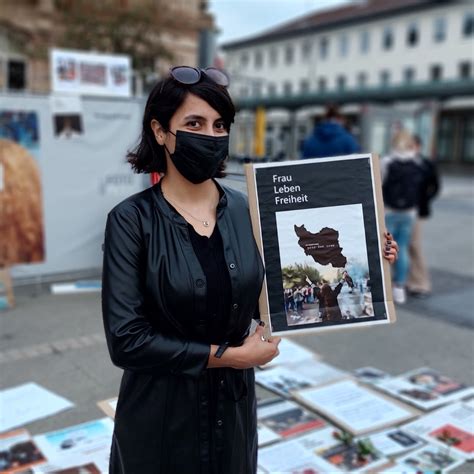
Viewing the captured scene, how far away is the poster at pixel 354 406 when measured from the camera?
3197mm

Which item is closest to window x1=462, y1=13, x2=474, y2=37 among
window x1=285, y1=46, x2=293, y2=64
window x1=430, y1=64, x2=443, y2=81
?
window x1=430, y1=64, x2=443, y2=81

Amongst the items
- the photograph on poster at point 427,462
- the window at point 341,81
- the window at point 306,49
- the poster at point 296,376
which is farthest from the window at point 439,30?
the photograph on poster at point 427,462

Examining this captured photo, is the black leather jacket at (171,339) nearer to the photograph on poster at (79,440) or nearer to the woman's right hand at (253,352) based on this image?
the woman's right hand at (253,352)

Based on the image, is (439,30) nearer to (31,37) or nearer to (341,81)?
(341,81)

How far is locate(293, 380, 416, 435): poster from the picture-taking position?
10.5 feet

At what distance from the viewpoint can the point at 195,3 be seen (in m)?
20.7

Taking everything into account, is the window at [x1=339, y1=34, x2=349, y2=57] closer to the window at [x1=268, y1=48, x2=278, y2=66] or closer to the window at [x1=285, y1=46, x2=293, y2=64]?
the window at [x1=285, y1=46, x2=293, y2=64]

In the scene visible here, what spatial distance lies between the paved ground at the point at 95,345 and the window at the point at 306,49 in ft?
171

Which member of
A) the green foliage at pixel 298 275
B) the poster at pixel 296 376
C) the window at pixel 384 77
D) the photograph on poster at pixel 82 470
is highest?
the window at pixel 384 77

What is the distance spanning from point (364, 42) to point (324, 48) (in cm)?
487

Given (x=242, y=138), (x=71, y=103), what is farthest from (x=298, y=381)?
(x=242, y=138)

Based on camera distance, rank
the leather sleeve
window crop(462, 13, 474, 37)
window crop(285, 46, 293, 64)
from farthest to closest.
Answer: window crop(285, 46, 293, 64), window crop(462, 13, 474, 37), the leather sleeve

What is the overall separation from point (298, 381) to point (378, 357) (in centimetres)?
90

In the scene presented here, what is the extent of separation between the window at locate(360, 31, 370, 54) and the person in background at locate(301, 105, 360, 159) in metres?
48.7
